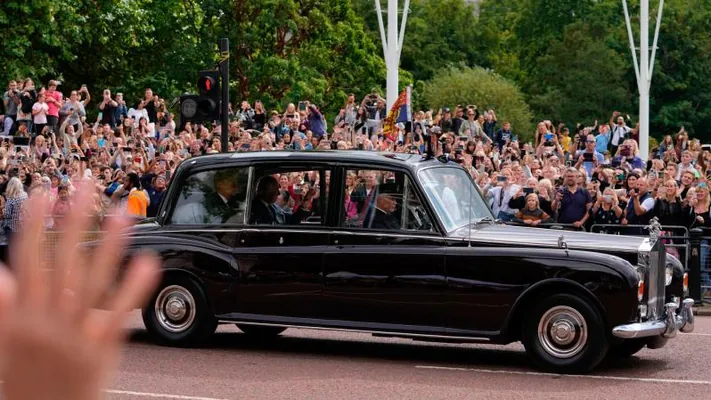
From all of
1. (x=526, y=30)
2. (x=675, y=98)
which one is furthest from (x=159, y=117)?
(x=526, y=30)

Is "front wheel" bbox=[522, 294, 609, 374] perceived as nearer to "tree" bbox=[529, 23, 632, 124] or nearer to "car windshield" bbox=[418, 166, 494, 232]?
"car windshield" bbox=[418, 166, 494, 232]

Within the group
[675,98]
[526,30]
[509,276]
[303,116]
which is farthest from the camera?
→ [526,30]

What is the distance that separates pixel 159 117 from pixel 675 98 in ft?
193

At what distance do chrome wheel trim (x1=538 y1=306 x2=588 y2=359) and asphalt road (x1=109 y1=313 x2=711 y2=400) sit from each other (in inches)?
9.4

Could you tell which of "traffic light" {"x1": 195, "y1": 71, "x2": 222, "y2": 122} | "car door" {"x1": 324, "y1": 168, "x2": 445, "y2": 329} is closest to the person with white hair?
"traffic light" {"x1": 195, "y1": 71, "x2": 222, "y2": 122}

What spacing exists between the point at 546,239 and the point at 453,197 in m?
1.02

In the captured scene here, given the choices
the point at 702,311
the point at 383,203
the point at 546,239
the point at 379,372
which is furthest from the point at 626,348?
the point at 702,311

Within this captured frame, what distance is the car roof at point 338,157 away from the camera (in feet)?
37.8

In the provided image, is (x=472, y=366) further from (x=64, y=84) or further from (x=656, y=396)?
(x=64, y=84)

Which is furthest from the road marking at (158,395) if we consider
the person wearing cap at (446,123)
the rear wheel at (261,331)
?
the person wearing cap at (446,123)

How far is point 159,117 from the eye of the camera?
1188 inches

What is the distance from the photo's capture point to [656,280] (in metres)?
11.2

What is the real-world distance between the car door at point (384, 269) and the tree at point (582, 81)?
73.6 m

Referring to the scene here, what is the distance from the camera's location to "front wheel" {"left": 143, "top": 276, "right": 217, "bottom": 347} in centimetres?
1191
